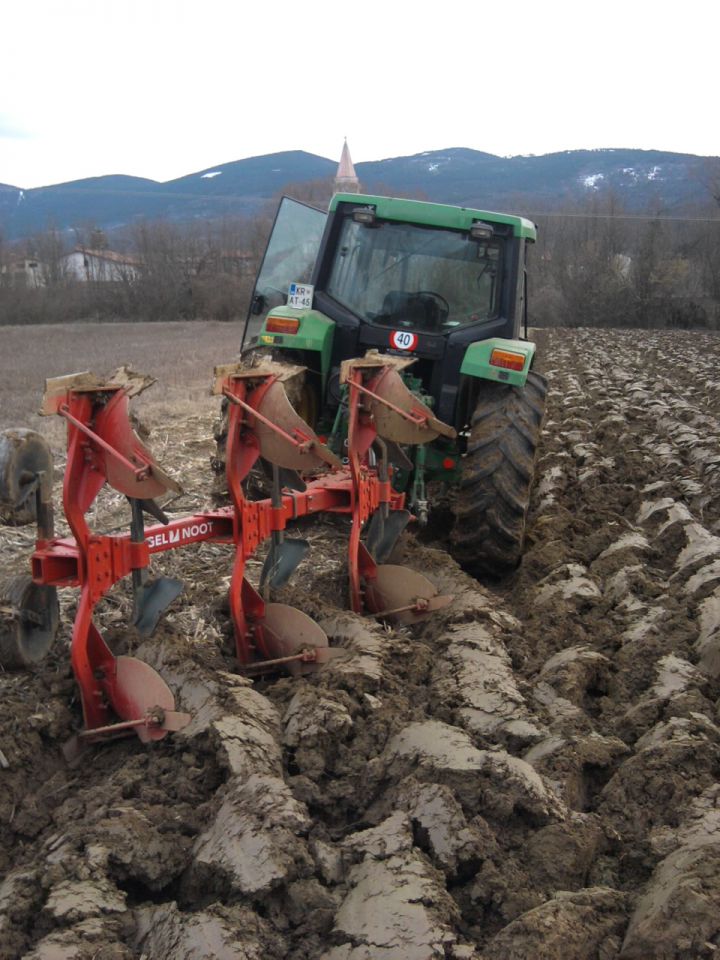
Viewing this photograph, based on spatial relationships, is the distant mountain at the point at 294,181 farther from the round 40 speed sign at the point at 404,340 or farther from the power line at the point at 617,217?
the round 40 speed sign at the point at 404,340

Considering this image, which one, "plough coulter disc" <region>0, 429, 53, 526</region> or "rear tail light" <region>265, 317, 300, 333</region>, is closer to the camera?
"plough coulter disc" <region>0, 429, 53, 526</region>

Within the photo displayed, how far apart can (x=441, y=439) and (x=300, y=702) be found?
9.54 ft

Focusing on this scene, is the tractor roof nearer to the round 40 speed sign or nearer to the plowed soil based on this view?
the round 40 speed sign

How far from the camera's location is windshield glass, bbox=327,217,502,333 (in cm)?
589

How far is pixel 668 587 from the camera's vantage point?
4676 millimetres

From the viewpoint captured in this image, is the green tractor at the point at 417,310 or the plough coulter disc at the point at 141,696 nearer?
the plough coulter disc at the point at 141,696

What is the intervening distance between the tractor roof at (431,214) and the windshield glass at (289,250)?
0.79 m

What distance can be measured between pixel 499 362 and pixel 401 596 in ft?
5.41

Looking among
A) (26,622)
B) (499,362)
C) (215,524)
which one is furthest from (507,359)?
(26,622)

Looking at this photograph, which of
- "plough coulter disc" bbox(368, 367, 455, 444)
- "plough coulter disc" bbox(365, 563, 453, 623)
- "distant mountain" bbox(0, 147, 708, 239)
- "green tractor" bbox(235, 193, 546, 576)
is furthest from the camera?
"distant mountain" bbox(0, 147, 708, 239)

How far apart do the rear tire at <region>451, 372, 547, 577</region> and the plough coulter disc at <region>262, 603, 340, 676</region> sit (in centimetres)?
151

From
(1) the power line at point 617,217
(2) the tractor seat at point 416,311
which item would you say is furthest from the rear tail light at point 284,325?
(1) the power line at point 617,217

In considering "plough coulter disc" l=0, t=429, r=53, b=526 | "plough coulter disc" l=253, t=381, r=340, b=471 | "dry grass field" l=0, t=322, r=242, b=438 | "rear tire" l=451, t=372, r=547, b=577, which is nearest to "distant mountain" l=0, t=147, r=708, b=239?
"dry grass field" l=0, t=322, r=242, b=438

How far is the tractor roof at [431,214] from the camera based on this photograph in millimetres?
5805
